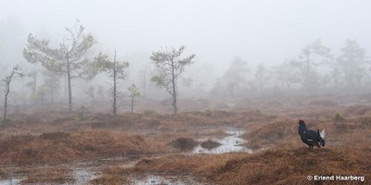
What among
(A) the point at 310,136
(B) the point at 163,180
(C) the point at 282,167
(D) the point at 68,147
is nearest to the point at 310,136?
(A) the point at 310,136

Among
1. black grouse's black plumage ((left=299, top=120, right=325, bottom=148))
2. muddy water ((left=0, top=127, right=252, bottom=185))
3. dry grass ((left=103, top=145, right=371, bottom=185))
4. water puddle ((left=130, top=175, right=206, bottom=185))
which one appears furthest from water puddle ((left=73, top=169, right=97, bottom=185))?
black grouse's black plumage ((left=299, top=120, right=325, bottom=148))

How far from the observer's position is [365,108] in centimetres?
3597

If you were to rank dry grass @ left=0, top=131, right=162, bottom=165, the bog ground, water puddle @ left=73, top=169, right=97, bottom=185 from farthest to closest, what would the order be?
1. dry grass @ left=0, top=131, right=162, bottom=165
2. water puddle @ left=73, top=169, right=97, bottom=185
3. the bog ground

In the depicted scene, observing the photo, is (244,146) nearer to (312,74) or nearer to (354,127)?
(354,127)

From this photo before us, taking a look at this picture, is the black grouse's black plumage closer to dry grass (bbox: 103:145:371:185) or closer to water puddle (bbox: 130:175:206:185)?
dry grass (bbox: 103:145:371:185)

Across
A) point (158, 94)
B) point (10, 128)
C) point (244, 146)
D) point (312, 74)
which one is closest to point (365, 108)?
point (244, 146)

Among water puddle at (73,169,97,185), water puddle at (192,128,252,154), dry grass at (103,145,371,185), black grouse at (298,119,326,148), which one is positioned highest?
black grouse at (298,119,326,148)

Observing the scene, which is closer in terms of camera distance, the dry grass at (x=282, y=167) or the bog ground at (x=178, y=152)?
the dry grass at (x=282, y=167)

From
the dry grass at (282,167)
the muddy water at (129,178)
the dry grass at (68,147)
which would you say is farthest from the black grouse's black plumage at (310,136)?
the dry grass at (68,147)

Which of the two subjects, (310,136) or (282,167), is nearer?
(282,167)

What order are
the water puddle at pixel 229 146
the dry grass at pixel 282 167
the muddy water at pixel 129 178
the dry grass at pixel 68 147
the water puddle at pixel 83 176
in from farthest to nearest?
1. the water puddle at pixel 229 146
2. the dry grass at pixel 68 147
3. the water puddle at pixel 83 176
4. the muddy water at pixel 129 178
5. the dry grass at pixel 282 167

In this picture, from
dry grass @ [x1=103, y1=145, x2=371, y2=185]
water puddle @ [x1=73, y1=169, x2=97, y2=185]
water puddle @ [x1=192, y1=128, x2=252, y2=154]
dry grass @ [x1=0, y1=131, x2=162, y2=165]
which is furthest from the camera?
water puddle @ [x1=192, y1=128, x2=252, y2=154]

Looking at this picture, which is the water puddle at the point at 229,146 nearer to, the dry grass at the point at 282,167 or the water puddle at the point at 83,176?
the dry grass at the point at 282,167

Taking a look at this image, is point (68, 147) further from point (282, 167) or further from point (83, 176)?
point (282, 167)
